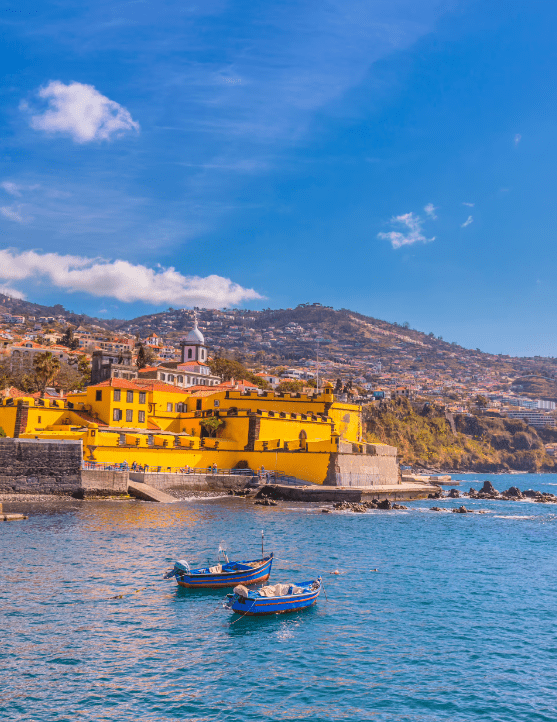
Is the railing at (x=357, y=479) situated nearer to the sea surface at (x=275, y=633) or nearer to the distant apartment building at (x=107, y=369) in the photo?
the sea surface at (x=275, y=633)

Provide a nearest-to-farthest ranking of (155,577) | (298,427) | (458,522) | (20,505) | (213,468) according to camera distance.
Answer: (155,577)
(20,505)
(458,522)
(213,468)
(298,427)

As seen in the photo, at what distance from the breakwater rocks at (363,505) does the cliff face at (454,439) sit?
71.9 m

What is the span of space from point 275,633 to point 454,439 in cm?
14196

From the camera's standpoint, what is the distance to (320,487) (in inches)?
2005

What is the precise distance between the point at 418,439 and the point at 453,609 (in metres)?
124

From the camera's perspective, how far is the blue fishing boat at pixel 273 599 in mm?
19219

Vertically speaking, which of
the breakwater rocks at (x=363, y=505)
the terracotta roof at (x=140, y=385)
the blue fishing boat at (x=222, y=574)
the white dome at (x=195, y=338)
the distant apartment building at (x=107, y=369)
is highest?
the white dome at (x=195, y=338)

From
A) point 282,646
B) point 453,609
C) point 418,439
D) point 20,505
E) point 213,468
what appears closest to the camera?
point 282,646

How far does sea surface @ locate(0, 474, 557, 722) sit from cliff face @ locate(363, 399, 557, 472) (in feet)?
310

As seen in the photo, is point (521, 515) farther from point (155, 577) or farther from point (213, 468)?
point (155, 577)

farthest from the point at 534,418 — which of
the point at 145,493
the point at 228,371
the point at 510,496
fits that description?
the point at 145,493

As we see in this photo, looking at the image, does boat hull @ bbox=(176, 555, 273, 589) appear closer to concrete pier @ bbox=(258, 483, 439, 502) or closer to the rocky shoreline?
concrete pier @ bbox=(258, 483, 439, 502)

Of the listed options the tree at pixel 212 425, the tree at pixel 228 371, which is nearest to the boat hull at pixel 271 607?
the tree at pixel 212 425

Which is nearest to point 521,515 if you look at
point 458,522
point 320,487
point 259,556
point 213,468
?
point 458,522
